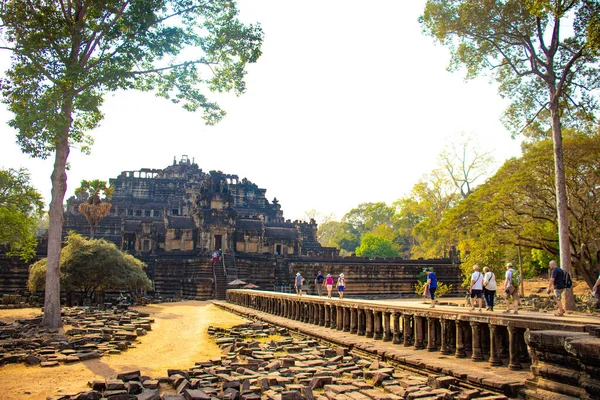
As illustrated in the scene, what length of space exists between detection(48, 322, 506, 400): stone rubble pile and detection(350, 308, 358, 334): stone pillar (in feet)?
9.42

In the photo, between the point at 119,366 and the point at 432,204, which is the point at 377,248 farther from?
the point at 119,366

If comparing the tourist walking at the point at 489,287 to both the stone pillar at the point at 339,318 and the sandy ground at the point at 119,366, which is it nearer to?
the stone pillar at the point at 339,318

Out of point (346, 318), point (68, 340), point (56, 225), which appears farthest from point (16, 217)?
point (346, 318)

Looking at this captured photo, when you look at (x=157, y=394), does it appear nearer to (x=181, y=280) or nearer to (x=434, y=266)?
(x=181, y=280)

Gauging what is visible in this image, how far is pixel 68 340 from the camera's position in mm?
12867

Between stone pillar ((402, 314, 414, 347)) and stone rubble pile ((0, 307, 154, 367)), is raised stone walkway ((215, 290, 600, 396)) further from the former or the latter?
stone rubble pile ((0, 307, 154, 367))

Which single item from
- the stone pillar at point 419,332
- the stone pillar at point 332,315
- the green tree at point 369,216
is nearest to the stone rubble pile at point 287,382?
the stone pillar at point 419,332

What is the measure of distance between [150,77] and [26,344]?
10703mm

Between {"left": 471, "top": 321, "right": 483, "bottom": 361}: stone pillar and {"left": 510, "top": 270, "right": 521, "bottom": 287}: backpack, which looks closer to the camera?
{"left": 471, "top": 321, "right": 483, "bottom": 361}: stone pillar

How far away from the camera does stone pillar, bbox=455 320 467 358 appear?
934 centimetres

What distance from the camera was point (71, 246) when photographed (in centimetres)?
2686

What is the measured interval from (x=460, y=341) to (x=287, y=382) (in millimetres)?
3533

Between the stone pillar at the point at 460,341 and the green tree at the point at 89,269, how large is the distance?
2204cm

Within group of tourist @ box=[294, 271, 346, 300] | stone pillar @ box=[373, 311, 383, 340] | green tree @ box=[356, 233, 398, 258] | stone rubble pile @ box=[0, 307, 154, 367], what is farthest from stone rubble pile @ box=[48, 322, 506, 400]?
green tree @ box=[356, 233, 398, 258]
